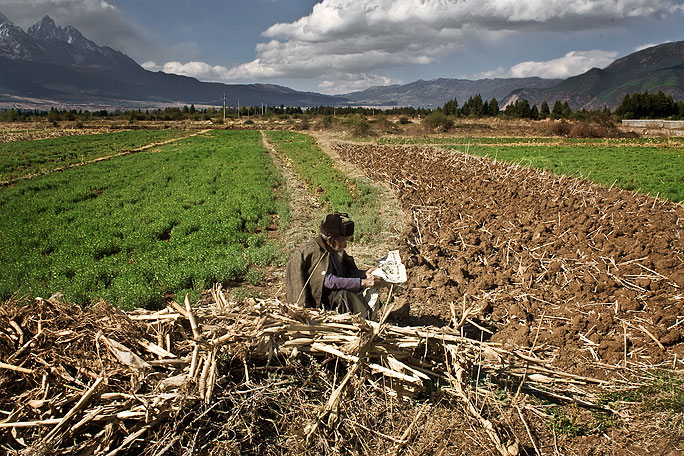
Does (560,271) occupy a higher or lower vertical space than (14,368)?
lower

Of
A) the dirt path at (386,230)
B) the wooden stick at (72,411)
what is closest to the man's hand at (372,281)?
the wooden stick at (72,411)

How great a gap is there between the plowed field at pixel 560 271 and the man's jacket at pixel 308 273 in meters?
1.57

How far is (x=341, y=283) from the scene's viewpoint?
4.49 m

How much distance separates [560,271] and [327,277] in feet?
13.9

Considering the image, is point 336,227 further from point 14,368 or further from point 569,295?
point 569,295

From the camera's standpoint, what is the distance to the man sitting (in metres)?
4.33

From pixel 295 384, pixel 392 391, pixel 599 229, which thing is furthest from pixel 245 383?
pixel 599 229

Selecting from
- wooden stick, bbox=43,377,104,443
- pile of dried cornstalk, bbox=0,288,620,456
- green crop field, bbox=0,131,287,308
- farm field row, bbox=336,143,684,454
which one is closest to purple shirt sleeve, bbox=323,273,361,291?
pile of dried cornstalk, bbox=0,288,620,456

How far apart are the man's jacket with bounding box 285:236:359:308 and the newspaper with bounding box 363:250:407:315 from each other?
56 centimetres

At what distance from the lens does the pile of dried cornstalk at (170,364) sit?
8.97ft

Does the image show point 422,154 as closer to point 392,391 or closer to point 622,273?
point 622,273

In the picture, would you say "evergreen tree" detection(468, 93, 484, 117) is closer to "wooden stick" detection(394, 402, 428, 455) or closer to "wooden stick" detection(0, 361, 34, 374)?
"wooden stick" detection(394, 402, 428, 455)

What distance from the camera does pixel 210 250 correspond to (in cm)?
894

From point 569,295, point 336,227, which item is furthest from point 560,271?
point 336,227
